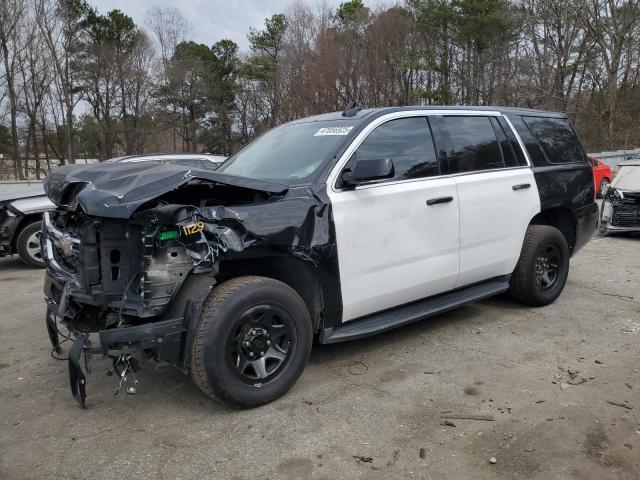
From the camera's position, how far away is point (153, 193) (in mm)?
2932

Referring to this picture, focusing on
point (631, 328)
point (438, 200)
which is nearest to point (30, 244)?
point (438, 200)

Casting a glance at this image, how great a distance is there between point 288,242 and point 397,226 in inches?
36.9

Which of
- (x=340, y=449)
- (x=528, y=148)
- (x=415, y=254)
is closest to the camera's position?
(x=340, y=449)

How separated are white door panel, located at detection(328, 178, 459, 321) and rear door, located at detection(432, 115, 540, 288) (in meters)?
0.17

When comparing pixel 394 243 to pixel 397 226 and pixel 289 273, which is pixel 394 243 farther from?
pixel 289 273

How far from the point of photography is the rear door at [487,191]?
4359 mm

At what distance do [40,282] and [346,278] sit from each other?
17.2 feet

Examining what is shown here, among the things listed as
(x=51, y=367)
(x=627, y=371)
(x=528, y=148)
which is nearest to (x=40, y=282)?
(x=51, y=367)

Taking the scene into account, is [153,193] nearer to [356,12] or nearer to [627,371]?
[627,371]

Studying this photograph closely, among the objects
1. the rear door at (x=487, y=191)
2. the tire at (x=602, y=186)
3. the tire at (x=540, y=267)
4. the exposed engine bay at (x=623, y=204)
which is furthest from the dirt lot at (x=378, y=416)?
the tire at (x=602, y=186)

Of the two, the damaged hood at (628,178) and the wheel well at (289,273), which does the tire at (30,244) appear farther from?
the damaged hood at (628,178)

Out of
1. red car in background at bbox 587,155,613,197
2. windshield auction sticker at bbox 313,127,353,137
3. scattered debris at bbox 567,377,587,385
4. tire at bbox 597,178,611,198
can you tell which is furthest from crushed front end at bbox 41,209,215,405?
tire at bbox 597,178,611,198

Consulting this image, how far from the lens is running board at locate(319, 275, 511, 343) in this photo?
12.1 ft

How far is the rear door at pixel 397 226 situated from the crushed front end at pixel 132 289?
1062 mm
